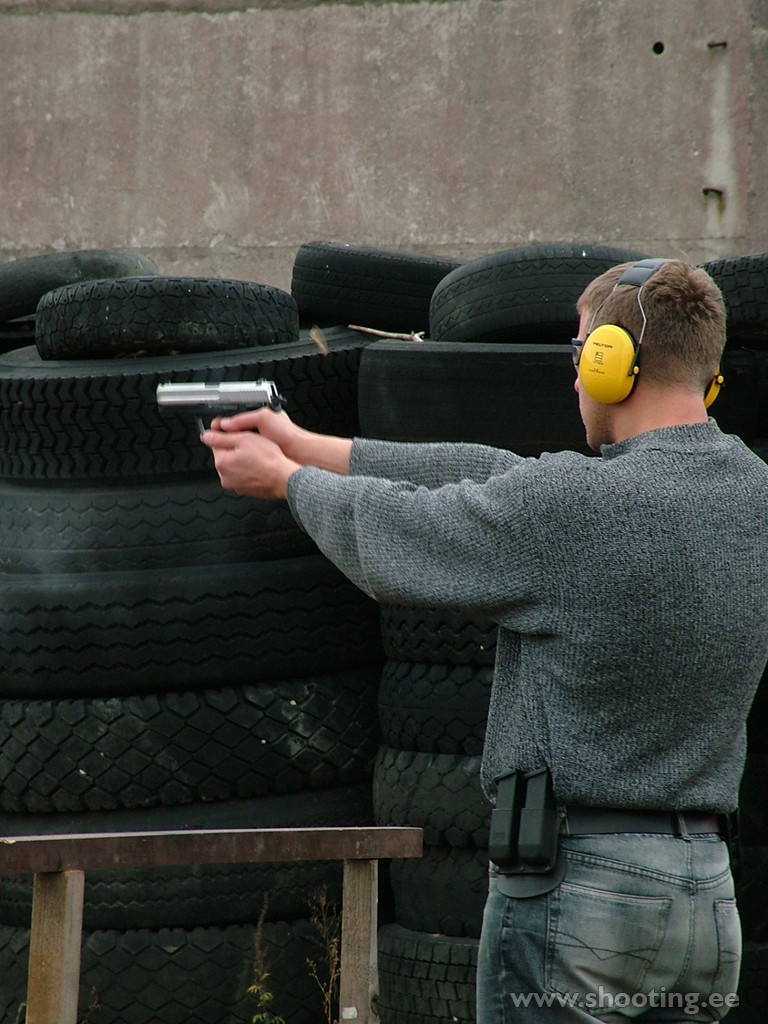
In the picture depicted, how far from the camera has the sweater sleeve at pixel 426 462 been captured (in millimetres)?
1997

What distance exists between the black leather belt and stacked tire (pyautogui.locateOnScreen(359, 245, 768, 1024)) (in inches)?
66.5

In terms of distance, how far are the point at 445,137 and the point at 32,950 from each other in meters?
6.91

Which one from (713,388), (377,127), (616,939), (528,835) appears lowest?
(616,939)

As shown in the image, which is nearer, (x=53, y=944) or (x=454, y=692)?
(x=53, y=944)

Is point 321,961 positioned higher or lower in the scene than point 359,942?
lower

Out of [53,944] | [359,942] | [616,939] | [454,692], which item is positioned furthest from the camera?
[454,692]

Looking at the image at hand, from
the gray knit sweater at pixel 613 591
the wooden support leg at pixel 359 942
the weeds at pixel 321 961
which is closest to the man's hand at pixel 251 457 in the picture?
the gray knit sweater at pixel 613 591

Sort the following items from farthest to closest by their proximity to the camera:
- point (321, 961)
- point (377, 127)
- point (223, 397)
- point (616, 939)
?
point (377, 127) → point (321, 961) → point (223, 397) → point (616, 939)

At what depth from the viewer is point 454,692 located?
356 cm

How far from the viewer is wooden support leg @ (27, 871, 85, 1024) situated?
7.48 feet

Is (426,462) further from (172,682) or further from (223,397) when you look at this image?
(172,682)

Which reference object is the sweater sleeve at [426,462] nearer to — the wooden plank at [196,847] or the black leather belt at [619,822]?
the black leather belt at [619,822]

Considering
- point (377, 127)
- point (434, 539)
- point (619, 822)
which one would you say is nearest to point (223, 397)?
point (434, 539)

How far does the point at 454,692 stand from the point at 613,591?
1.84m
